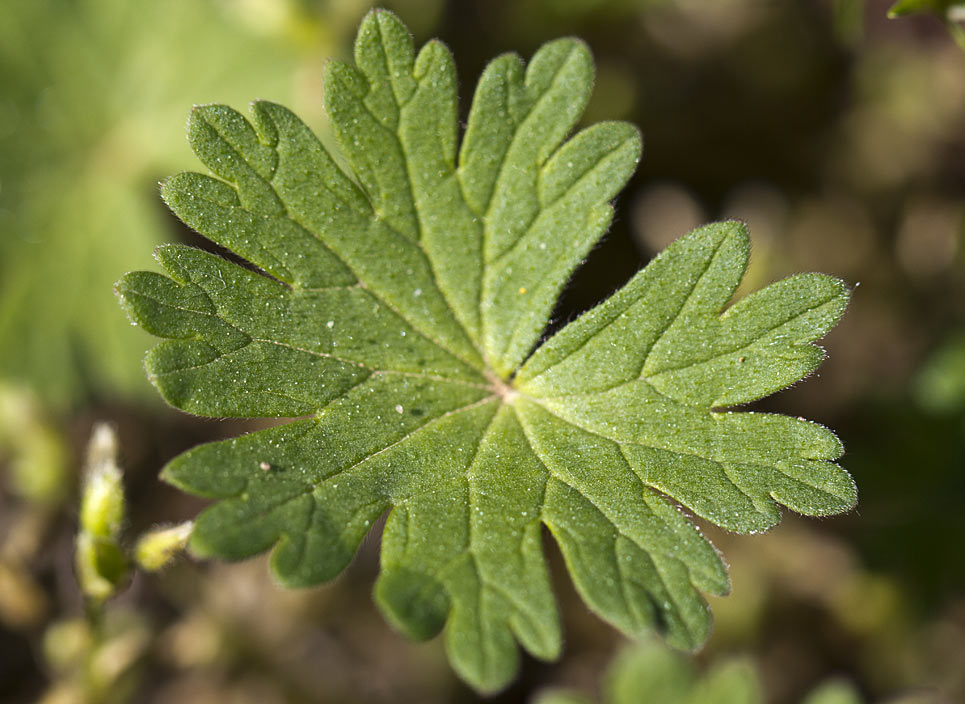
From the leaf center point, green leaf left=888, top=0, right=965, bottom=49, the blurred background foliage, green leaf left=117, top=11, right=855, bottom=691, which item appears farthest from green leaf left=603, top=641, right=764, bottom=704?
green leaf left=888, top=0, right=965, bottom=49

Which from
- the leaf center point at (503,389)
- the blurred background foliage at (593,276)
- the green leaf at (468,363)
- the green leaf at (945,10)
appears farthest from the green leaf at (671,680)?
the green leaf at (945,10)

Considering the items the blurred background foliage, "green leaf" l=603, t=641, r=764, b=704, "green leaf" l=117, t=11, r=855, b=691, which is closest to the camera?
"green leaf" l=117, t=11, r=855, b=691

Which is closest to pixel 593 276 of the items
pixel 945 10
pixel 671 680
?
pixel 671 680

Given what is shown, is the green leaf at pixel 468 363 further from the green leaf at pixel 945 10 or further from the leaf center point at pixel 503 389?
the green leaf at pixel 945 10

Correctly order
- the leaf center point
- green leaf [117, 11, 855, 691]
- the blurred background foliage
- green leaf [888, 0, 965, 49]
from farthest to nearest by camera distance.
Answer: the blurred background foliage, green leaf [888, 0, 965, 49], the leaf center point, green leaf [117, 11, 855, 691]

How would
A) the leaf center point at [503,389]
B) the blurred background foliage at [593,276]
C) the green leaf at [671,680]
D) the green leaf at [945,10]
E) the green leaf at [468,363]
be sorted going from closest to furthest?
the green leaf at [468,363] → the leaf center point at [503,389] → the green leaf at [945,10] → the green leaf at [671,680] → the blurred background foliage at [593,276]

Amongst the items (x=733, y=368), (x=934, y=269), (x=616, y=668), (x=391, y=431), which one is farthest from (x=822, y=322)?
(x=934, y=269)

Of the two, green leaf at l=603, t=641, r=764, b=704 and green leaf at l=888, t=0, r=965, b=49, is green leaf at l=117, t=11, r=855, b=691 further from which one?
green leaf at l=603, t=641, r=764, b=704

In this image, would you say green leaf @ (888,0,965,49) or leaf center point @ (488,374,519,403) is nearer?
leaf center point @ (488,374,519,403)
